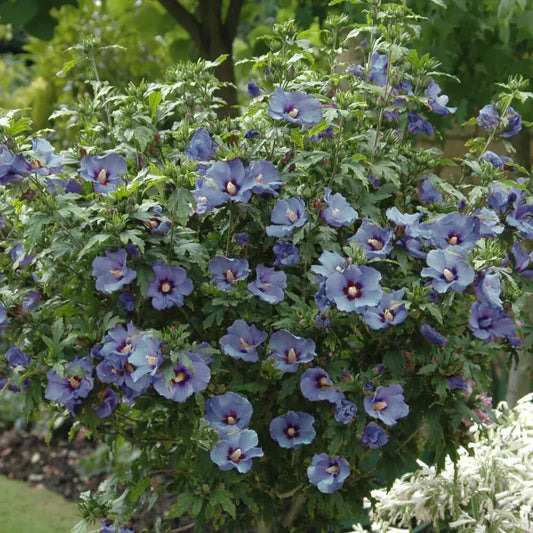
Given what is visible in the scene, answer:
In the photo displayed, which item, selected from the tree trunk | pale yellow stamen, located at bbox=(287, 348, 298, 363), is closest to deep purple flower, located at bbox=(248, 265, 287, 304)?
pale yellow stamen, located at bbox=(287, 348, 298, 363)

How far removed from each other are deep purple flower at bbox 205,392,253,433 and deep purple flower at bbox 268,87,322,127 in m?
0.59

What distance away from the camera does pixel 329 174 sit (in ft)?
6.16

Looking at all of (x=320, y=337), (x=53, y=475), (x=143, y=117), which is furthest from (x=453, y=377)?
(x=53, y=475)

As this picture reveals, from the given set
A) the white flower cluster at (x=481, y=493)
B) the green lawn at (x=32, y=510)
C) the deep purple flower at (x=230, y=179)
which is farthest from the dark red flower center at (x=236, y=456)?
the green lawn at (x=32, y=510)

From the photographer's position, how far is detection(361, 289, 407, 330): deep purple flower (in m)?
1.66

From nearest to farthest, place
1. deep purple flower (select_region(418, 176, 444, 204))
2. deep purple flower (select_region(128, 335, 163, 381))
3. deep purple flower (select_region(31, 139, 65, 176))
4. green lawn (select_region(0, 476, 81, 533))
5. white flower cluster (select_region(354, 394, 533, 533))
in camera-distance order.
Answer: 1. deep purple flower (select_region(128, 335, 163, 381))
2. deep purple flower (select_region(31, 139, 65, 176))
3. deep purple flower (select_region(418, 176, 444, 204))
4. white flower cluster (select_region(354, 394, 533, 533))
5. green lawn (select_region(0, 476, 81, 533))

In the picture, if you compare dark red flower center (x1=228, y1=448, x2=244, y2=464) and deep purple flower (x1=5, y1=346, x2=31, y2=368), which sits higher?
deep purple flower (x1=5, y1=346, x2=31, y2=368)

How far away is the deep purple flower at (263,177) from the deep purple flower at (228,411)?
43 centimetres

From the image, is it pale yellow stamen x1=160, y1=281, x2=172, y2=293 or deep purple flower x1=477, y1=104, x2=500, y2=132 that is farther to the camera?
deep purple flower x1=477, y1=104, x2=500, y2=132

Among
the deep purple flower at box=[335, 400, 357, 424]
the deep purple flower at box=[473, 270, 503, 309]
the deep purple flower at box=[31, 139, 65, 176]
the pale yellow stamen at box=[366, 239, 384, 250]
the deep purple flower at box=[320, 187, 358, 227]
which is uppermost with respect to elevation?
the deep purple flower at box=[31, 139, 65, 176]

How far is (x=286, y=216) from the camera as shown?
5.67ft

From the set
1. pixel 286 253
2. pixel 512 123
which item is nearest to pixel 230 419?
pixel 286 253

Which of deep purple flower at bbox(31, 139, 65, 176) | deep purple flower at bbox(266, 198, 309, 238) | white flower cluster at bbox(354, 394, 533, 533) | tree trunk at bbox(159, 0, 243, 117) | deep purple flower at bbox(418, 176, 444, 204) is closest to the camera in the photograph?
deep purple flower at bbox(266, 198, 309, 238)

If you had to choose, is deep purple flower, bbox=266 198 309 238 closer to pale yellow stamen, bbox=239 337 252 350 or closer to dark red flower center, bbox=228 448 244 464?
pale yellow stamen, bbox=239 337 252 350
